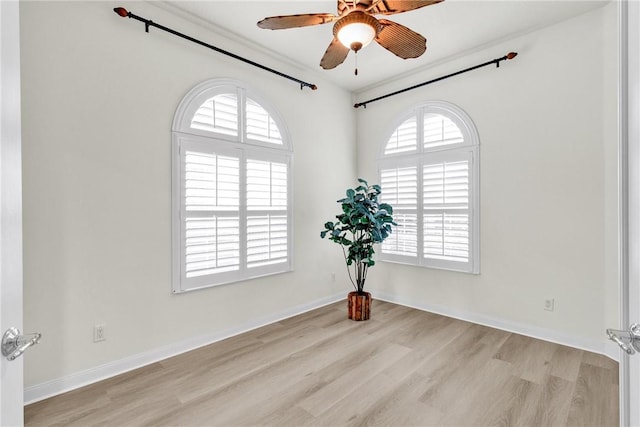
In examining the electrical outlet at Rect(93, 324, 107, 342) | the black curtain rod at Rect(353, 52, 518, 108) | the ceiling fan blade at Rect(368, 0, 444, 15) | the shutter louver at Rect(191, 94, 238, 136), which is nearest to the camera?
the ceiling fan blade at Rect(368, 0, 444, 15)

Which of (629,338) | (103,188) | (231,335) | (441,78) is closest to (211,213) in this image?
(103,188)

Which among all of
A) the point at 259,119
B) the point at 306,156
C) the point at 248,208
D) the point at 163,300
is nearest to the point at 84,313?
the point at 163,300

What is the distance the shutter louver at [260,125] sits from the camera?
11.1 feet

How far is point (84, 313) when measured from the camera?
236 centimetres

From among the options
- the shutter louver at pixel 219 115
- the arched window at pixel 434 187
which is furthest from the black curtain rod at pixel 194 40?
the arched window at pixel 434 187

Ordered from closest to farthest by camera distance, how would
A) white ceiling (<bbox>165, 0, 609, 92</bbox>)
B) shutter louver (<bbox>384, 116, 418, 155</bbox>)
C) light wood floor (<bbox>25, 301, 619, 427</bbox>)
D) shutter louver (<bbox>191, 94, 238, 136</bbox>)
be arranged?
light wood floor (<bbox>25, 301, 619, 427</bbox>) → white ceiling (<bbox>165, 0, 609, 92</bbox>) → shutter louver (<bbox>191, 94, 238, 136</bbox>) → shutter louver (<bbox>384, 116, 418, 155</bbox>)

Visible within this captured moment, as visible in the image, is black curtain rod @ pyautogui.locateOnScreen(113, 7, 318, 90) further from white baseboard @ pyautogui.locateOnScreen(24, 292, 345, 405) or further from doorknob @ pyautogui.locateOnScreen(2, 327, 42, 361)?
white baseboard @ pyautogui.locateOnScreen(24, 292, 345, 405)

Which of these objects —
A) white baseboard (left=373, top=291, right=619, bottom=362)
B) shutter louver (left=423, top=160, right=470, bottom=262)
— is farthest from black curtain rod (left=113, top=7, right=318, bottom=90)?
white baseboard (left=373, top=291, right=619, bottom=362)

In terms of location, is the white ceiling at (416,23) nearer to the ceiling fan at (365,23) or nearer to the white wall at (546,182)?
the white wall at (546,182)

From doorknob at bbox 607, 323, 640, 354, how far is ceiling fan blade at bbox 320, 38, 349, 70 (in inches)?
85.5

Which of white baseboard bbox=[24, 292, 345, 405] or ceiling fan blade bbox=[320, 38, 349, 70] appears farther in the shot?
ceiling fan blade bbox=[320, 38, 349, 70]

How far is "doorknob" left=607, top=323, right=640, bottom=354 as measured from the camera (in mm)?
804

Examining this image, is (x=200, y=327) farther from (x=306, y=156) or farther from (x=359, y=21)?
(x=359, y=21)

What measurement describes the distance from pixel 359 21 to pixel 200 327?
289 centimetres
